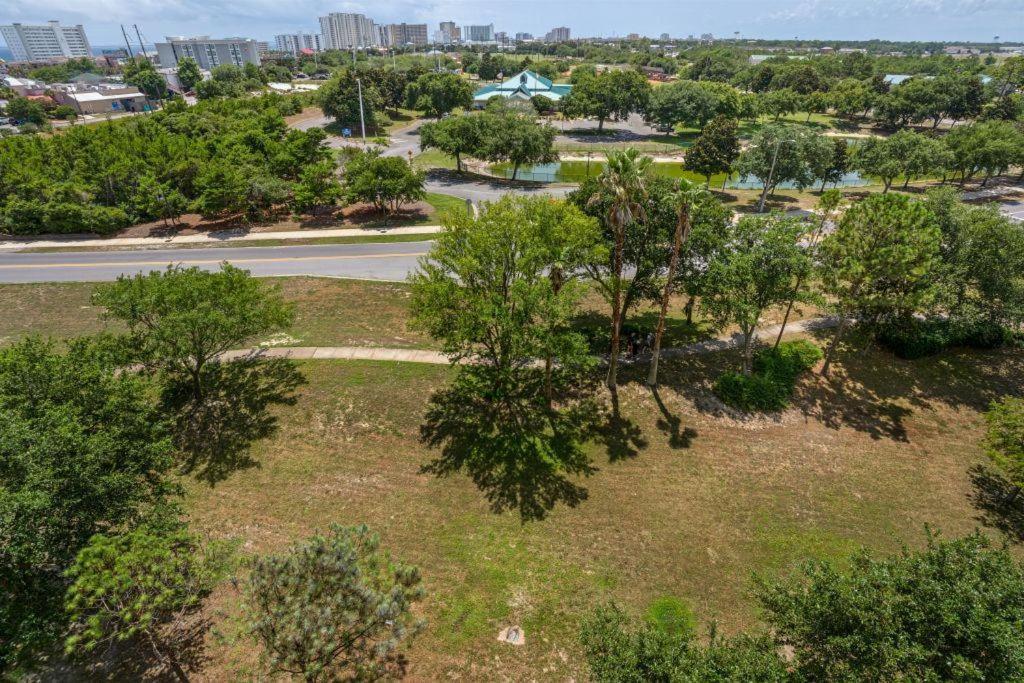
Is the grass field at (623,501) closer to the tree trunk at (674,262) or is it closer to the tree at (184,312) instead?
the tree trunk at (674,262)

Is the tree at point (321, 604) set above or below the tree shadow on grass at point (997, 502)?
above

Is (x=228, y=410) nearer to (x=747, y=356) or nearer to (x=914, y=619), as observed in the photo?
(x=914, y=619)

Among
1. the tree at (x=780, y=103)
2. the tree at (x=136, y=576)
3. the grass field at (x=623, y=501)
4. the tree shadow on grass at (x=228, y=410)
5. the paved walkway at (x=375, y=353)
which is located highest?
the tree at (x=780, y=103)

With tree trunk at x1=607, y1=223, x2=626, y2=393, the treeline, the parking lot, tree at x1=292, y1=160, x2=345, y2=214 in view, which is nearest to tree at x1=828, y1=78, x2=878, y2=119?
the parking lot

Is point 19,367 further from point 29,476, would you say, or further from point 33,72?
point 33,72

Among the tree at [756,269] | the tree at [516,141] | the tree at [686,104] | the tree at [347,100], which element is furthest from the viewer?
A: the tree at [686,104]

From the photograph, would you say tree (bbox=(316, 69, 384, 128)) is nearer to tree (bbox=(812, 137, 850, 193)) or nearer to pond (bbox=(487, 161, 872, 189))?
pond (bbox=(487, 161, 872, 189))

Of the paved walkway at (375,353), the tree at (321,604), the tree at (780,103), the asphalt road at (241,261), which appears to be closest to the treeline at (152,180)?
the asphalt road at (241,261)
